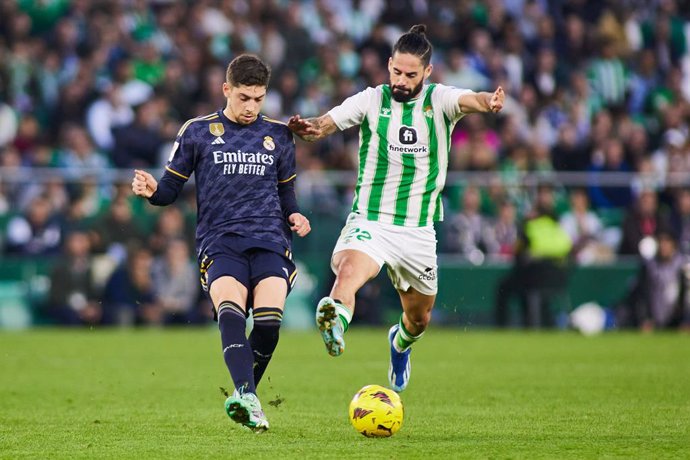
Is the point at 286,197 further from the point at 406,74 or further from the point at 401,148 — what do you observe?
the point at 406,74

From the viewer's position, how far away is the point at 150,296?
1823cm

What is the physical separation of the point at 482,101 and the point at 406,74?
56cm

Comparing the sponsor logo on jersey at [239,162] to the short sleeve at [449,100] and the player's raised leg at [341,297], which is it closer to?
the player's raised leg at [341,297]

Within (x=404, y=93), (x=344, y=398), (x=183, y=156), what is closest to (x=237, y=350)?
(x=183, y=156)

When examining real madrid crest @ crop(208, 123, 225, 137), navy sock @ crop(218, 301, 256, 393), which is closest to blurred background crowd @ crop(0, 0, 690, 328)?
real madrid crest @ crop(208, 123, 225, 137)

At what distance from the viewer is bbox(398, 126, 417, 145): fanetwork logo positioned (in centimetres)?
893

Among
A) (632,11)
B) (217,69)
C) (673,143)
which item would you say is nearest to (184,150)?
(217,69)

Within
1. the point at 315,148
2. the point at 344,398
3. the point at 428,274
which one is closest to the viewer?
the point at 428,274

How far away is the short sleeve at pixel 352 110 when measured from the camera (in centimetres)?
888

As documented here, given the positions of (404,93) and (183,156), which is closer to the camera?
(183,156)

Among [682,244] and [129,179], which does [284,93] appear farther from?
[682,244]

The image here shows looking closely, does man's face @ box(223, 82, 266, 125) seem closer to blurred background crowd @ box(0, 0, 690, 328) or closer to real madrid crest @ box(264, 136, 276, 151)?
real madrid crest @ box(264, 136, 276, 151)

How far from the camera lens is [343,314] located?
7969 millimetres

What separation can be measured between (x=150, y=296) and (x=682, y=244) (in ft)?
24.9
